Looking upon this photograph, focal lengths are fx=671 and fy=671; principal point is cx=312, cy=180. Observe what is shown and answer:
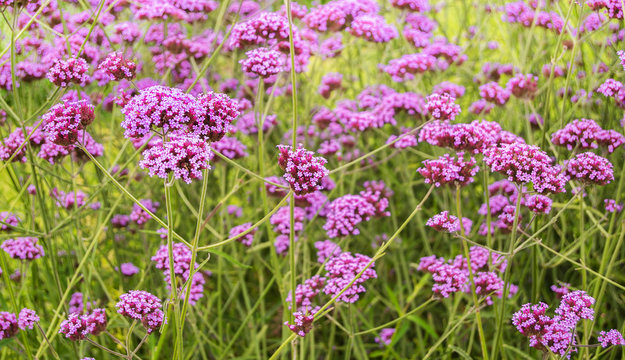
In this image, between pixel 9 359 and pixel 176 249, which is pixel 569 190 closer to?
→ pixel 176 249

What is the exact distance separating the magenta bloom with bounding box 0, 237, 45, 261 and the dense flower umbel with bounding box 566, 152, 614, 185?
6.67ft

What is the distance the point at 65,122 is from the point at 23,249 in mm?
1022

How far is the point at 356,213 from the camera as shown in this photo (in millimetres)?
2602

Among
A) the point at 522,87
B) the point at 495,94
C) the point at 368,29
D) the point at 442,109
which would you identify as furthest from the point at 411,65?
the point at 442,109

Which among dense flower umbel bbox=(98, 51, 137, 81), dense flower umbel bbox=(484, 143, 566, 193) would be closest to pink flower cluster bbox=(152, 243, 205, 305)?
dense flower umbel bbox=(98, 51, 137, 81)

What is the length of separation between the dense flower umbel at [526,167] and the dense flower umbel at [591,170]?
203 mm

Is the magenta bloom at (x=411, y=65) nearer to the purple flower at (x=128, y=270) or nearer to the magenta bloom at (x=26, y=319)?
the purple flower at (x=128, y=270)

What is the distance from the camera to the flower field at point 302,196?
197 cm

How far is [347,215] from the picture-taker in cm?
255

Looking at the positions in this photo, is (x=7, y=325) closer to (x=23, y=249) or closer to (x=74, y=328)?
(x=74, y=328)

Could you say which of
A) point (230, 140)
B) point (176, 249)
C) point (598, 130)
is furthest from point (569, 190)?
point (176, 249)

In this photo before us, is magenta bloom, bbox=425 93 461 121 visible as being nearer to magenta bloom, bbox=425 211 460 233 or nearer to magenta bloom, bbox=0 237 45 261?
magenta bloom, bbox=425 211 460 233

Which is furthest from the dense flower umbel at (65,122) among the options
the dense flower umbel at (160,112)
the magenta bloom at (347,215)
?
the magenta bloom at (347,215)

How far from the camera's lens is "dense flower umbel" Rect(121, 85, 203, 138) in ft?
5.61
